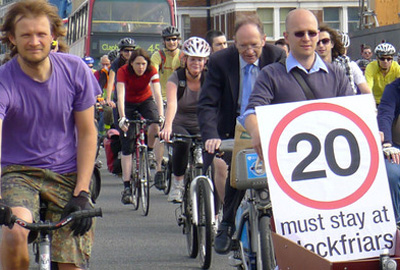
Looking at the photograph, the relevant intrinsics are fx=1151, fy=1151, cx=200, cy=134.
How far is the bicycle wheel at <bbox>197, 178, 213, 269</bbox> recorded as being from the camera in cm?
835

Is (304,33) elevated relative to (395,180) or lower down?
elevated

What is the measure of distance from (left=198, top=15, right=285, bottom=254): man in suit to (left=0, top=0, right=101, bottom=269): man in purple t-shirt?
6.28 ft

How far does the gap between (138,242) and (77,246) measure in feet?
16.2

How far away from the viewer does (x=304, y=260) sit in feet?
15.9

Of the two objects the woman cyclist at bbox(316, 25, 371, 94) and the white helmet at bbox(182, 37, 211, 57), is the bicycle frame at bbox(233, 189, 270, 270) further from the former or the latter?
the woman cyclist at bbox(316, 25, 371, 94)

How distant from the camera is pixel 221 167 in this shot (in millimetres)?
8070

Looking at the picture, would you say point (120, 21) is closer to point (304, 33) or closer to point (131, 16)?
point (131, 16)

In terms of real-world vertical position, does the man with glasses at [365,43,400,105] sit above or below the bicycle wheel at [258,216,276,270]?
above

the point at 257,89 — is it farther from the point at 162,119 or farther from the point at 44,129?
the point at 162,119

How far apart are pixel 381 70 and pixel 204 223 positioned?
890 cm

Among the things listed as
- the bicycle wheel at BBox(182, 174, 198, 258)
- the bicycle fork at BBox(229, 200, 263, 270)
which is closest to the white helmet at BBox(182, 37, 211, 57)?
the bicycle wheel at BBox(182, 174, 198, 258)

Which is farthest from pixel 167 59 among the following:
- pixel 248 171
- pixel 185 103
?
pixel 248 171

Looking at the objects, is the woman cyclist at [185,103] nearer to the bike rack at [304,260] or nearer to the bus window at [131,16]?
the bike rack at [304,260]

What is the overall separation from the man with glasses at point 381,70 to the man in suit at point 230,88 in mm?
8933
